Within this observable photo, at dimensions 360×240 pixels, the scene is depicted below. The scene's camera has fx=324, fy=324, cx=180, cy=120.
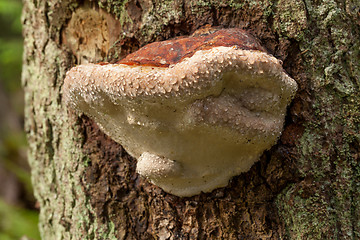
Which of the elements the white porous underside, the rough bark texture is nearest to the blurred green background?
the rough bark texture

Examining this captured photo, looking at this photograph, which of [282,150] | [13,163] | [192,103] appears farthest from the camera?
[13,163]

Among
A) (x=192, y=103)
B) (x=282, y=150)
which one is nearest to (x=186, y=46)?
(x=192, y=103)

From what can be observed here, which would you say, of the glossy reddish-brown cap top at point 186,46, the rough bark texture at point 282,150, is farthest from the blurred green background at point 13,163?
the glossy reddish-brown cap top at point 186,46

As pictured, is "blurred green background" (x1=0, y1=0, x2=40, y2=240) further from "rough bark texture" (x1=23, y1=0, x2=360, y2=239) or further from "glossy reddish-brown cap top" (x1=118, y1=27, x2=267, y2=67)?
"glossy reddish-brown cap top" (x1=118, y1=27, x2=267, y2=67)

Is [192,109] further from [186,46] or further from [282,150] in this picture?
[282,150]

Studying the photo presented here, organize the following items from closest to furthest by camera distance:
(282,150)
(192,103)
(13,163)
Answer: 1. (192,103)
2. (282,150)
3. (13,163)

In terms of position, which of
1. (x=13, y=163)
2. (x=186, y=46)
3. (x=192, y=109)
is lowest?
(x=13, y=163)

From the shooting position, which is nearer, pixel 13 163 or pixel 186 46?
pixel 186 46
